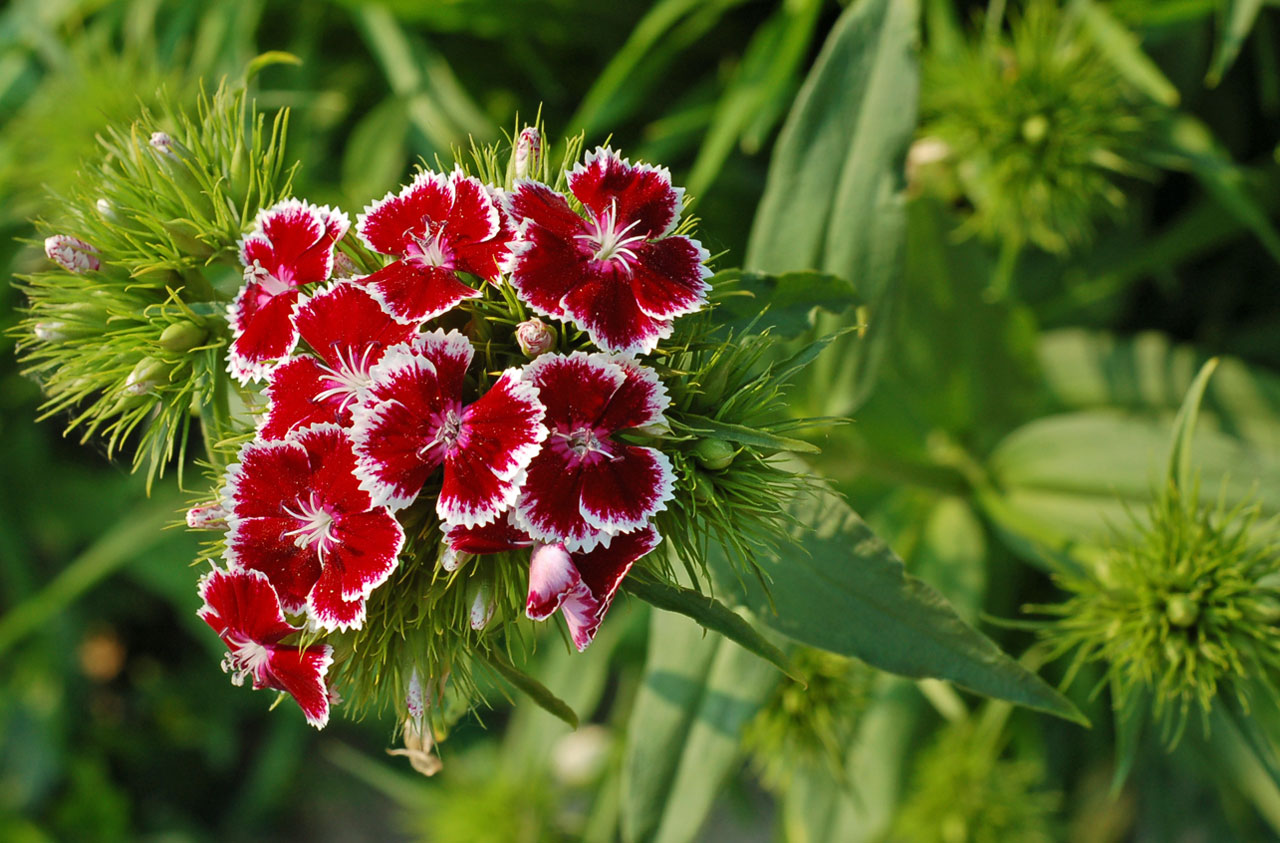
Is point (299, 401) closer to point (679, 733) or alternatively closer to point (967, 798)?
point (679, 733)

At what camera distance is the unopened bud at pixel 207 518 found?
3.57ft

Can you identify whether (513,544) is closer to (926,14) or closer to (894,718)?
(894,718)

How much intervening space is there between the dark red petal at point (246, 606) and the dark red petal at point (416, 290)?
12.8 inches

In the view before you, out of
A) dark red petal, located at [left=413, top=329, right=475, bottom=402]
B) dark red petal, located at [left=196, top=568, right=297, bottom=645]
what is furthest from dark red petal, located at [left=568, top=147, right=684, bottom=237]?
dark red petal, located at [left=196, top=568, right=297, bottom=645]

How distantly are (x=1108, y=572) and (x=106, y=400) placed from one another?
153 centimetres

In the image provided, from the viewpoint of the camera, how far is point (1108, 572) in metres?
1.59

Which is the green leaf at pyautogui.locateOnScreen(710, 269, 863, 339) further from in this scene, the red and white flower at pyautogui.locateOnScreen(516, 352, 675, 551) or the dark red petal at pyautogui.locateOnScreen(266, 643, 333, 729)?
→ the dark red petal at pyautogui.locateOnScreen(266, 643, 333, 729)

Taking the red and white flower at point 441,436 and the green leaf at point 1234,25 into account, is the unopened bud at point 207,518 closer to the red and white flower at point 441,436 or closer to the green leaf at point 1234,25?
the red and white flower at point 441,436

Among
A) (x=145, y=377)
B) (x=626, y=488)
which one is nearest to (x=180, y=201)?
(x=145, y=377)

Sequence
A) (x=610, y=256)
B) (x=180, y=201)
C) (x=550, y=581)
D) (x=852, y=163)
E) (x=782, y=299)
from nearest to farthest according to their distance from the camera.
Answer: (x=550, y=581)
(x=610, y=256)
(x=180, y=201)
(x=782, y=299)
(x=852, y=163)

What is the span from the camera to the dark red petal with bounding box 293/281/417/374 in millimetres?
1036

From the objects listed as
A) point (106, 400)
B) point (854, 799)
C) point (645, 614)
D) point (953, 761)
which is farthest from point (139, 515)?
A: point (953, 761)

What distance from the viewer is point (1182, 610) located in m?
1.44

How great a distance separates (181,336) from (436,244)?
389 millimetres
